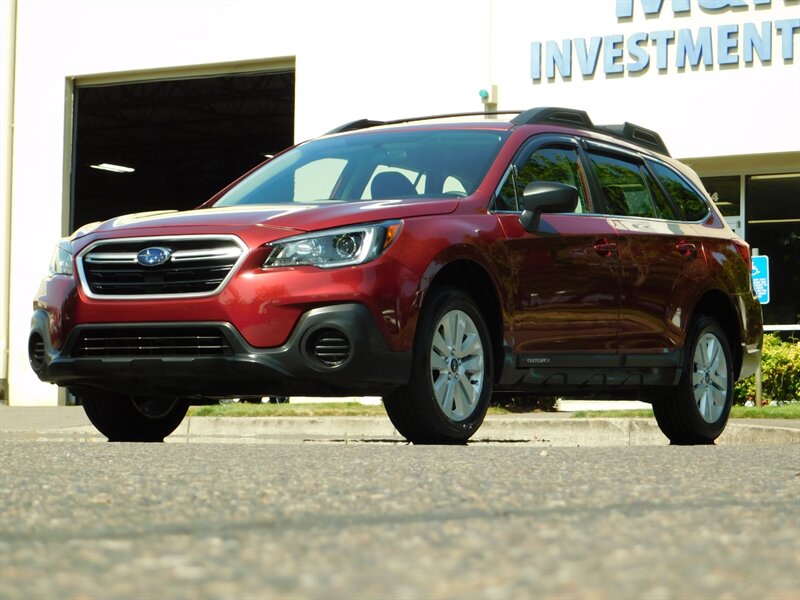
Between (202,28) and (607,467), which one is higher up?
(202,28)

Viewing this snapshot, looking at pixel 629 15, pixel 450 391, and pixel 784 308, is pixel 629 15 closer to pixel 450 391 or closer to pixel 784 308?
pixel 784 308

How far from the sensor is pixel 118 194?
42594 mm

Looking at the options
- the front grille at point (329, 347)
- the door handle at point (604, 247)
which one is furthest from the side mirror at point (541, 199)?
the front grille at point (329, 347)

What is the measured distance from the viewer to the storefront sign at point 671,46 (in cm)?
1712

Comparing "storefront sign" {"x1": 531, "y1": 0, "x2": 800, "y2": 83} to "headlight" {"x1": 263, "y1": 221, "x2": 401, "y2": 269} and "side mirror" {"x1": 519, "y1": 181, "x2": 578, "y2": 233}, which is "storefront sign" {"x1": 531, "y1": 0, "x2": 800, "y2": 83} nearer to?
"side mirror" {"x1": 519, "y1": 181, "x2": 578, "y2": 233}

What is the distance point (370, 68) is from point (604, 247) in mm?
11351

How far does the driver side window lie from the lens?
7.84 metres

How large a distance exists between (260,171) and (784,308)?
428 inches

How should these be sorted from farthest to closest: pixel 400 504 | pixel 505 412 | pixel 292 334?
pixel 505 412, pixel 292 334, pixel 400 504

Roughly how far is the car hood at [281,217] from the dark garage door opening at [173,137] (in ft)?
62.5

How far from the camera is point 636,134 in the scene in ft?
31.7

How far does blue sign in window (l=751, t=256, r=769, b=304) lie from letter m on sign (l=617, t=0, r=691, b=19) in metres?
3.47

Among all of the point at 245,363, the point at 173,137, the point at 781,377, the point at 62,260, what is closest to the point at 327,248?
the point at 245,363

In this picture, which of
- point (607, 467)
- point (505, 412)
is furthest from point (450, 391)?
point (505, 412)
